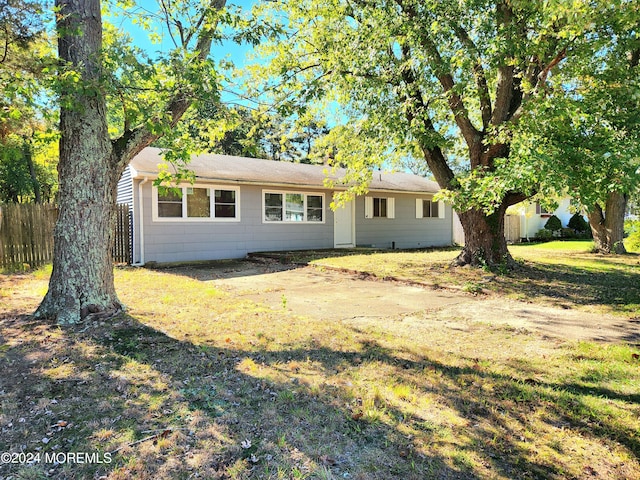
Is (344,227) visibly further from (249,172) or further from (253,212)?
(249,172)

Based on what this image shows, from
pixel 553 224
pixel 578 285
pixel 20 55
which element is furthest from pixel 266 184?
pixel 553 224

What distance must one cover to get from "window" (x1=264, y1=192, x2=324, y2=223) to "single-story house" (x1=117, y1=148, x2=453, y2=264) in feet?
0.12

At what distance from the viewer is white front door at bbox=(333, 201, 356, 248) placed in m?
15.9

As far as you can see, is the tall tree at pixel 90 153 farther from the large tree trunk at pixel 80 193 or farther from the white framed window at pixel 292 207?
the white framed window at pixel 292 207

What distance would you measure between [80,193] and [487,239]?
819 centimetres

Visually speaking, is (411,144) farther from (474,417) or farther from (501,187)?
(474,417)

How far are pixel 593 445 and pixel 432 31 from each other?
699 centimetres

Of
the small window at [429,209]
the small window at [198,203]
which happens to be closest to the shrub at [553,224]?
the small window at [429,209]

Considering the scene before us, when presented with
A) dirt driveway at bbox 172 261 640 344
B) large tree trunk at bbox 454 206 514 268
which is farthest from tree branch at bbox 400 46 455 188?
dirt driveway at bbox 172 261 640 344

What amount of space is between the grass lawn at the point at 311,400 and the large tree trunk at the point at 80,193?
391 mm

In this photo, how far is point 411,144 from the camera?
30.7 ft

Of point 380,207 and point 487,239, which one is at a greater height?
point 380,207

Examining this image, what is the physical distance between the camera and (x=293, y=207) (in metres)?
14.6

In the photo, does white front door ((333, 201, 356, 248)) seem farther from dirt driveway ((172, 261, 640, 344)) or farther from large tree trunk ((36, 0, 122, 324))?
large tree trunk ((36, 0, 122, 324))
